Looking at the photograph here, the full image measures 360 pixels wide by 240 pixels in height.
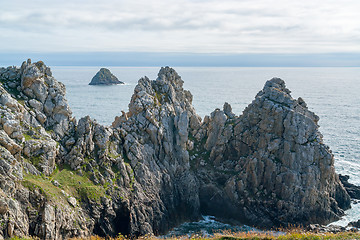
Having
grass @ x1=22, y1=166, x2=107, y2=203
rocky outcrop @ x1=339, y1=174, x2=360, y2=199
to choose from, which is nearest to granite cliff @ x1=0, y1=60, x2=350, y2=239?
grass @ x1=22, y1=166, x2=107, y2=203

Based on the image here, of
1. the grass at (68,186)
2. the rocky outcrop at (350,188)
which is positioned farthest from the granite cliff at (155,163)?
the rocky outcrop at (350,188)

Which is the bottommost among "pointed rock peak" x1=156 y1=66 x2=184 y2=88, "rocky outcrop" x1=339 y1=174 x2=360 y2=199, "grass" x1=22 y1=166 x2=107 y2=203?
"rocky outcrop" x1=339 y1=174 x2=360 y2=199

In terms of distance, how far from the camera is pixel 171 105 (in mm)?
66500

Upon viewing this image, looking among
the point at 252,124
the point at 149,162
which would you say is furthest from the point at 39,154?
the point at 252,124

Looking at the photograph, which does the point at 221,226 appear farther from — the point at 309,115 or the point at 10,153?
the point at 10,153

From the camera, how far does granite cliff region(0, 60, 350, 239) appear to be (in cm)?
4257

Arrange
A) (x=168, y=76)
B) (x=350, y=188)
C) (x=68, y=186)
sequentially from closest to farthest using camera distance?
(x=68, y=186) → (x=350, y=188) → (x=168, y=76)

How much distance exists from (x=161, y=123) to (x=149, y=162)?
8370mm

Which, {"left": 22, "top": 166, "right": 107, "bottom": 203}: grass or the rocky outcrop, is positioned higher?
{"left": 22, "top": 166, "right": 107, "bottom": 203}: grass

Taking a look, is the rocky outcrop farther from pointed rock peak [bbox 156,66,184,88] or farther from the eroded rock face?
pointed rock peak [bbox 156,66,184,88]

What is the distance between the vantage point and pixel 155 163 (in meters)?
58.0

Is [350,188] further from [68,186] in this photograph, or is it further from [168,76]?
[68,186]

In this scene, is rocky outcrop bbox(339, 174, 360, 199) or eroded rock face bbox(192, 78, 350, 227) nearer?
eroded rock face bbox(192, 78, 350, 227)

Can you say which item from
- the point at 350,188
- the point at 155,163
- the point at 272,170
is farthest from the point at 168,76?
the point at 350,188
